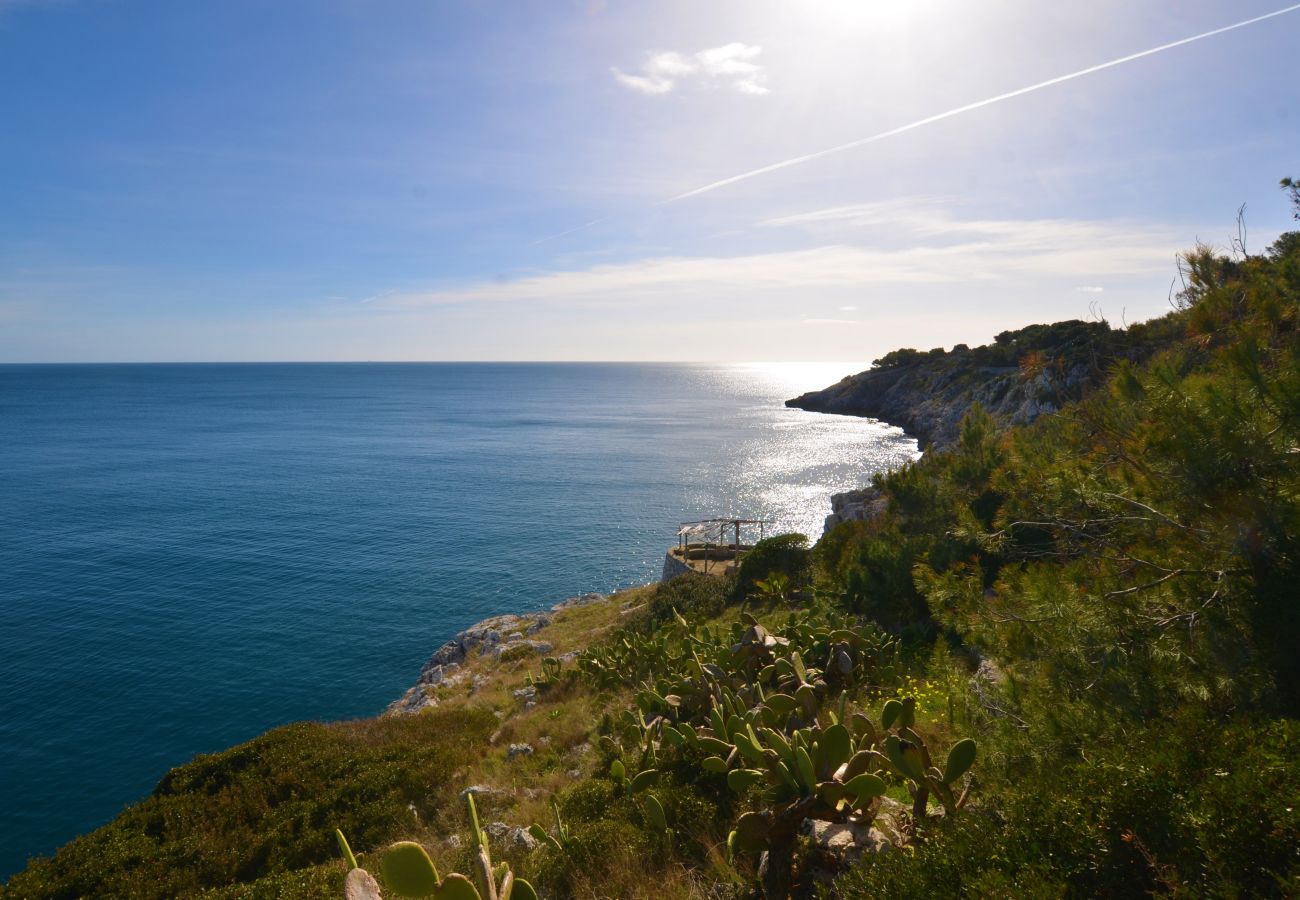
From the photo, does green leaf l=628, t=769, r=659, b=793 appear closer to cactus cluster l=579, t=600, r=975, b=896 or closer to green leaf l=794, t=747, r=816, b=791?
cactus cluster l=579, t=600, r=975, b=896

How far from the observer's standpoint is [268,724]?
966 inches

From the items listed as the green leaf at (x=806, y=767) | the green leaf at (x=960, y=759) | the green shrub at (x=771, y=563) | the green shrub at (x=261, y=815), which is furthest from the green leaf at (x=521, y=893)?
the green shrub at (x=771, y=563)

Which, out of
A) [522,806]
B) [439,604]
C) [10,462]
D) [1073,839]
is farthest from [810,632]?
[10,462]

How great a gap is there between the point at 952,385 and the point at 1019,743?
315ft

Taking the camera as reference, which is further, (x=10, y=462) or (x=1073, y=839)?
(x=10, y=462)

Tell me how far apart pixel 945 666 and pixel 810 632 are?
388cm

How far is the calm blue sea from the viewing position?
24.4m

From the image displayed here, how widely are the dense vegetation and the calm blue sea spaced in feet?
48.5

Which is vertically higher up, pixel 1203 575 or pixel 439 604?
pixel 1203 575

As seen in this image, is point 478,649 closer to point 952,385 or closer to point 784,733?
point 784,733

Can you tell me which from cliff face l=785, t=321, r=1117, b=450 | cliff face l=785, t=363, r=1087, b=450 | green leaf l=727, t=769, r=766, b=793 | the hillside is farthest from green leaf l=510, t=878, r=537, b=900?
cliff face l=785, t=363, r=1087, b=450

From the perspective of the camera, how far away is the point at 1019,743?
613 cm

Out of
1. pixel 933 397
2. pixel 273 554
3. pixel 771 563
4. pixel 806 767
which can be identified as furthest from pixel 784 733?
pixel 933 397

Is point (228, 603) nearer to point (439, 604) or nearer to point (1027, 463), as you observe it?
point (439, 604)
